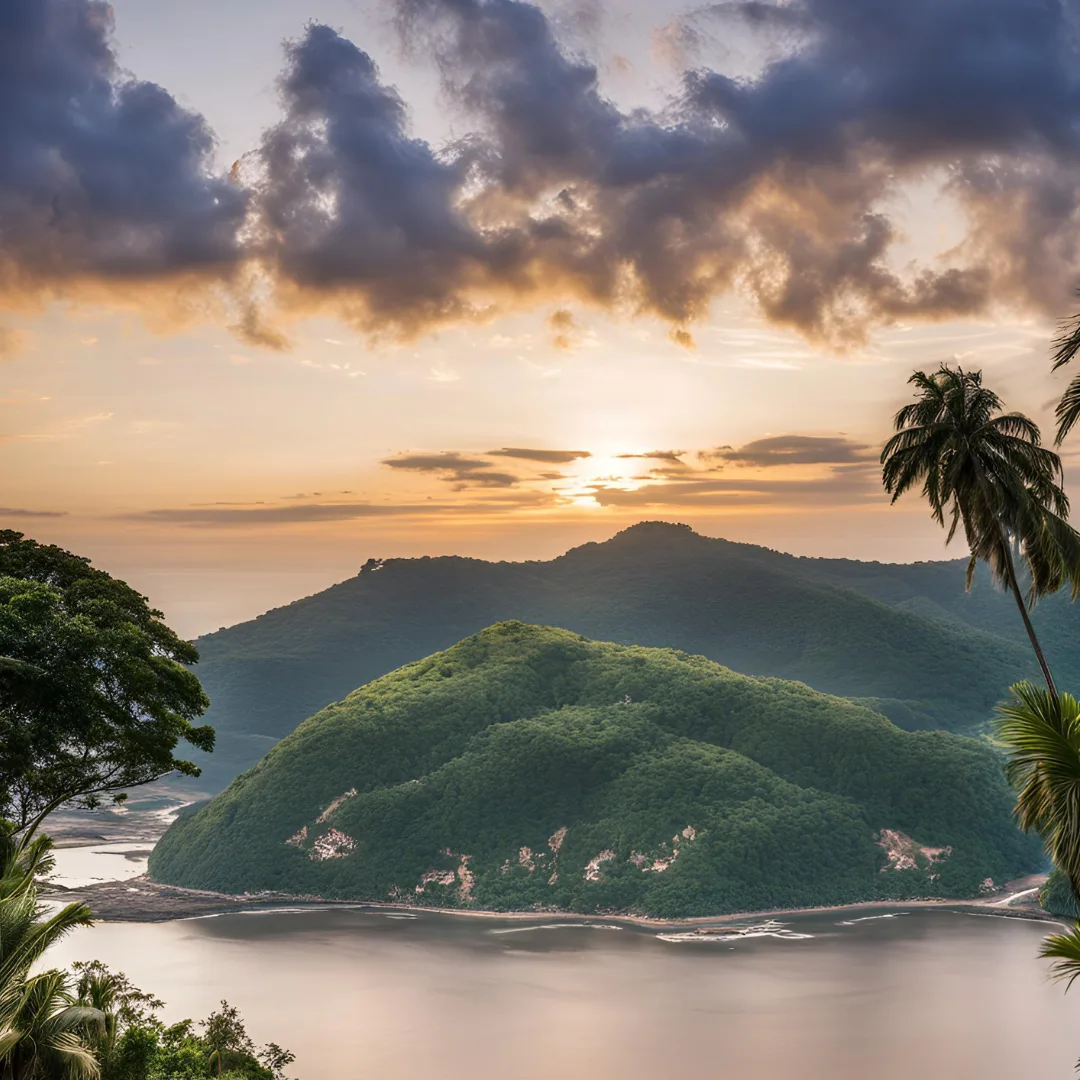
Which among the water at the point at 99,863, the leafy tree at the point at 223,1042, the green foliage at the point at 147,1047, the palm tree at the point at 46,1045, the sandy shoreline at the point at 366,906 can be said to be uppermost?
the palm tree at the point at 46,1045

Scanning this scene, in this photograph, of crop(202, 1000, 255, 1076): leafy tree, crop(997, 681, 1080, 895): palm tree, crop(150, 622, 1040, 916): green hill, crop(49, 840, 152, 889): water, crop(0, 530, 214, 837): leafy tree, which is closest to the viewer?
crop(997, 681, 1080, 895): palm tree

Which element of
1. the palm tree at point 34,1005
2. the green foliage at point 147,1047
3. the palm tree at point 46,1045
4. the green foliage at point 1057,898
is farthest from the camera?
the green foliage at point 1057,898

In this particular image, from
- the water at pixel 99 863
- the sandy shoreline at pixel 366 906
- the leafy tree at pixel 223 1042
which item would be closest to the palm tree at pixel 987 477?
the leafy tree at pixel 223 1042

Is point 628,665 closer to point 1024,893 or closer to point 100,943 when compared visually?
point 1024,893

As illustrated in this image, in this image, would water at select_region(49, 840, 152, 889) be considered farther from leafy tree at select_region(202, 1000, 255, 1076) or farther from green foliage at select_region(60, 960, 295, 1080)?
green foliage at select_region(60, 960, 295, 1080)

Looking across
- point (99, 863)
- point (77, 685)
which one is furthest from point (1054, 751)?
point (99, 863)

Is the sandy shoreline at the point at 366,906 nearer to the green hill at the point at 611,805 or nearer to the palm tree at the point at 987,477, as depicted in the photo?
the green hill at the point at 611,805

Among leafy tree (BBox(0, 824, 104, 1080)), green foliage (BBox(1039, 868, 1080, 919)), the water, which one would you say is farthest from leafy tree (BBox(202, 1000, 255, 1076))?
the water
